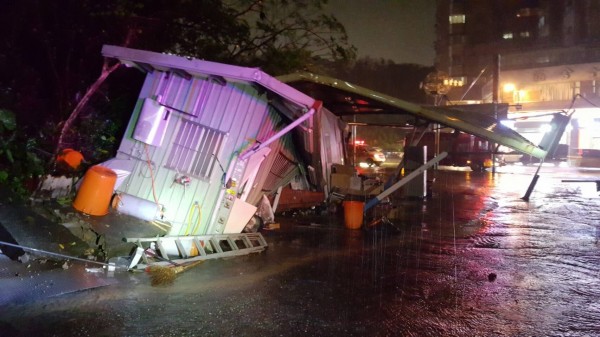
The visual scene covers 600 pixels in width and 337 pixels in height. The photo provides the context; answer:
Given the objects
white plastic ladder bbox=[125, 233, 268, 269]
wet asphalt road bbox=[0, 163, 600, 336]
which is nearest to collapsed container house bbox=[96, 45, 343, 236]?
white plastic ladder bbox=[125, 233, 268, 269]

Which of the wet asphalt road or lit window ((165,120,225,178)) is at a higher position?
lit window ((165,120,225,178))

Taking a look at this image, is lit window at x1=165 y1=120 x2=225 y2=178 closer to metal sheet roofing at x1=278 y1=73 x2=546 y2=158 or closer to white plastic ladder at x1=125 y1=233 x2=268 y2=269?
white plastic ladder at x1=125 y1=233 x2=268 y2=269

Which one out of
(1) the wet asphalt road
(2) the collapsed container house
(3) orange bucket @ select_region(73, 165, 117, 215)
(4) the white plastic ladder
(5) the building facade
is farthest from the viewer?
(5) the building facade

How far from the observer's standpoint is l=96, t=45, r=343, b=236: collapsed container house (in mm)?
7309

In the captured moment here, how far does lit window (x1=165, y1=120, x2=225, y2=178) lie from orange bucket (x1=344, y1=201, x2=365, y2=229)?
3.59 metres

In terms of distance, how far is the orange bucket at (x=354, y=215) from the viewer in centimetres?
978

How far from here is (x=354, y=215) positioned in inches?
384

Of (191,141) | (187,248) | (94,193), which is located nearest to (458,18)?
(191,141)

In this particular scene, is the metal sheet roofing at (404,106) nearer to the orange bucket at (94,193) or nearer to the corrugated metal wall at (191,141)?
the corrugated metal wall at (191,141)

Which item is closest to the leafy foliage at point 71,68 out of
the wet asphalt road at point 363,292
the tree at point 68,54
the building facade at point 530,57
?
the tree at point 68,54

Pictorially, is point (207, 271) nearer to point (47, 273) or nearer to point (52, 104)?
point (47, 273)

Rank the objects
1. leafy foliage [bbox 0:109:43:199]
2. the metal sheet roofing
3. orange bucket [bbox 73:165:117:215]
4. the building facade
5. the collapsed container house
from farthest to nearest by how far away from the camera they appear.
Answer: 1. the building facade
2. the metal sheet roofing
3. the collapsed container house
4. leafy foliage [bbox 0:109:43:199]
5. orange bucket [bbox 73:165:117:215]

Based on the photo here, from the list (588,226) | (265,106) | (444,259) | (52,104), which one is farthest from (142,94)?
(588,226)

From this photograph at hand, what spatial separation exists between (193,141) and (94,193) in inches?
66.1
